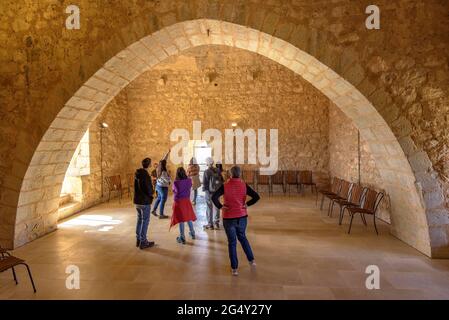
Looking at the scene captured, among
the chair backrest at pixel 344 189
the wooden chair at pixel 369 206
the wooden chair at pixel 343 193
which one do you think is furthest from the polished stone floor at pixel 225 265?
the chair backrest at pixel 344 189

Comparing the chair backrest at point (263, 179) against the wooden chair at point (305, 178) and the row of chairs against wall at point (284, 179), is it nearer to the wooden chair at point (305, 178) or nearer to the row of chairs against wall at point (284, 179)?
the row of chairs against wall at point (284, 179)

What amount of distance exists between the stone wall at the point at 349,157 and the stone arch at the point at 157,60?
3.43ft

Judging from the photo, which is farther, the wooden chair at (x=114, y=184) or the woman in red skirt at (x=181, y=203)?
the wooden chair at (x=114, y=184)

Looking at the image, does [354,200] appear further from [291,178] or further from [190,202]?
[291,178]

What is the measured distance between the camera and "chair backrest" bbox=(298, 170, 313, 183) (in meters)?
8.80

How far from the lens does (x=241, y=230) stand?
3.35 meters

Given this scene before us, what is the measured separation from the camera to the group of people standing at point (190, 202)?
3279mm

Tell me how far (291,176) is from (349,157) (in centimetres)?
205

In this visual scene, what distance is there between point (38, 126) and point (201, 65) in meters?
5.62

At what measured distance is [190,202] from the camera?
4.32m

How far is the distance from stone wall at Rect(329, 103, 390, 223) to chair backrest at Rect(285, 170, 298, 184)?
102cm

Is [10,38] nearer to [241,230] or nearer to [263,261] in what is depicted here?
[241,230]

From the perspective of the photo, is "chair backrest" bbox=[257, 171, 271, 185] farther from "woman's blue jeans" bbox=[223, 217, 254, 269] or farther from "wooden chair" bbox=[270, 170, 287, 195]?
"woman's blue jeans" bbox=[223, 217, 254, 269]

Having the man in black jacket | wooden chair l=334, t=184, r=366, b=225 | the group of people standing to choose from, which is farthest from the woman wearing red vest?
wooden chair l=334, t=184, r=366, b=225
